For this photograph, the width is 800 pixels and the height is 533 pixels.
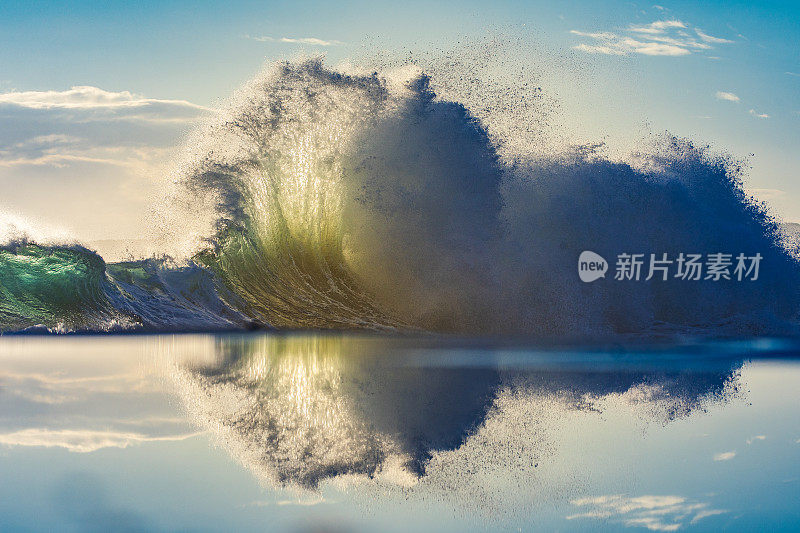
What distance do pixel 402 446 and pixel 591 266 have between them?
707 cm

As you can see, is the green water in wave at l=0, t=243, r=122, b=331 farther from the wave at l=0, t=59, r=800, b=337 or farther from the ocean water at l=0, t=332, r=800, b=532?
the ocean water at l=0, t=332, r=800, b=532

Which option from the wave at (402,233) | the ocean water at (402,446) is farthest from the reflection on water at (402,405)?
the wave at (402,233)

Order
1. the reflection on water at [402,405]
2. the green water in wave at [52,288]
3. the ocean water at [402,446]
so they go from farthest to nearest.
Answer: the green water in wave at [52,288] < the reflection on water at [402,405] < the ocean water at [402,446]

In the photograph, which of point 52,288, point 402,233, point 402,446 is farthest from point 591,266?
point 52,288

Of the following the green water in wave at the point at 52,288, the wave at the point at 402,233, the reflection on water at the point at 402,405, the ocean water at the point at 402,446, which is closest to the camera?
the ocean water at the point at 402,446

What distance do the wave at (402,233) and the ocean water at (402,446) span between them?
11.3 feet

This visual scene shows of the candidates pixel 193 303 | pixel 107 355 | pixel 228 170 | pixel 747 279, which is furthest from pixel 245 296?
pixel 747 279

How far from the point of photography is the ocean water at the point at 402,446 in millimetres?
2818

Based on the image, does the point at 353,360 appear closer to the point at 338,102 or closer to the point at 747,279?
the point at 338,102

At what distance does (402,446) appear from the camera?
3.76 meters

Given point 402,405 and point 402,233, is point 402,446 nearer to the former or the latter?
point 402,405

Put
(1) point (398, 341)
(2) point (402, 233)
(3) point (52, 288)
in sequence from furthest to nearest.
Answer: (3) point (52, 288), (2) point (402, 233), (1) point (398, 341)

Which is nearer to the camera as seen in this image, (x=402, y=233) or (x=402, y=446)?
(x=402, y=446)

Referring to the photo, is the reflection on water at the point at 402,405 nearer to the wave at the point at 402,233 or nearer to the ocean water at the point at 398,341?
the ocean water at the point at 398,341
